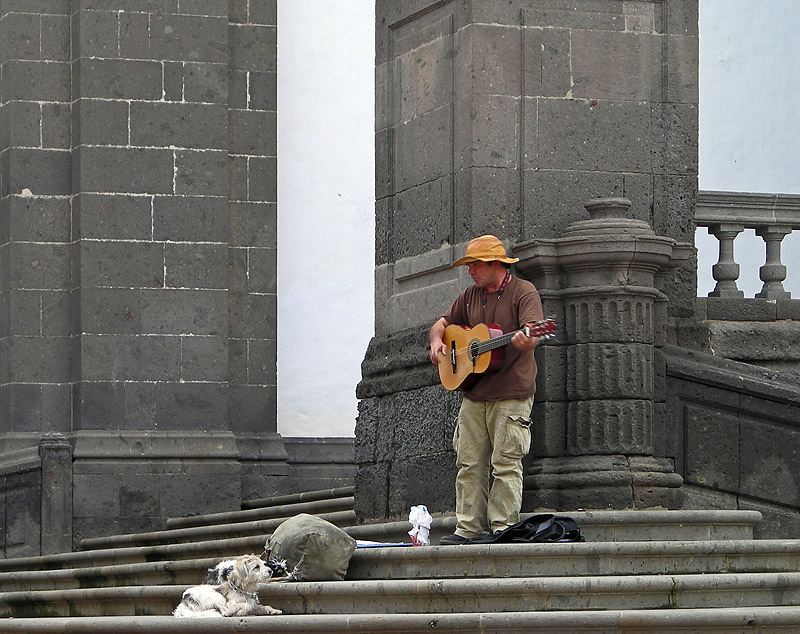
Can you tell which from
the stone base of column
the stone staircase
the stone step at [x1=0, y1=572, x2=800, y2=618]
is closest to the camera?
the stone staircase

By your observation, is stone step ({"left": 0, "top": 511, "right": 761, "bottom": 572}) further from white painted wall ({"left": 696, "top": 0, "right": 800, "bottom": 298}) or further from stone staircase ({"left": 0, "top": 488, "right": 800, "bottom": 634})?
white painted wall ({"left": 696, "top": 0, "right": 800, "bottom": 298})

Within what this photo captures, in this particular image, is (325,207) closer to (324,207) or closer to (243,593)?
(324,207)

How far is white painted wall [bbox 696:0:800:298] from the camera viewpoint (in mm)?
19203

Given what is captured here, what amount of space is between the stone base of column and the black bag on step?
→ 1301 millimetres

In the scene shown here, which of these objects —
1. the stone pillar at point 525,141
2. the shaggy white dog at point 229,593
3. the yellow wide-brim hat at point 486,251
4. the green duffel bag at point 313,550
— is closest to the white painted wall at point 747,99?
the stone pillar at point 525,141

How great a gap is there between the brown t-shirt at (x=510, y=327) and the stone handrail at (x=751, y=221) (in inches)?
117

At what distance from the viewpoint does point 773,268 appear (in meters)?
13.3

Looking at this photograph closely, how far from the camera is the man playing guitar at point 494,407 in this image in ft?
34.6

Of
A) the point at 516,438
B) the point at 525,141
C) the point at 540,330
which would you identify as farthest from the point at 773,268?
the point at 540,330

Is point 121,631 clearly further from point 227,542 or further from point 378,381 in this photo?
point 378,381

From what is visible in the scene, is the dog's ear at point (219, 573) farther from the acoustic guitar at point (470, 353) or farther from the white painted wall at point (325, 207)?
the white painted wall at point (325, 207)

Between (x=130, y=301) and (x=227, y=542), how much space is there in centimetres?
543

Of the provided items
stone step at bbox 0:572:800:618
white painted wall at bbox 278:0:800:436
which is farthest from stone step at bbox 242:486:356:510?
stone step at bbox 0:572:800:618

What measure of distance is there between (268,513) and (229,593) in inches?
259
